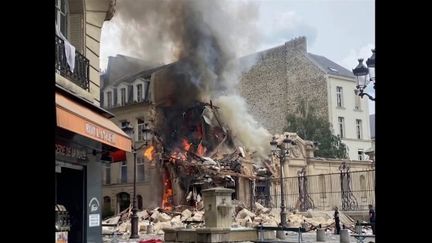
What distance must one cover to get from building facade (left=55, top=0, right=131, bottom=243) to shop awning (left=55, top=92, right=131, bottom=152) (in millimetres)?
12

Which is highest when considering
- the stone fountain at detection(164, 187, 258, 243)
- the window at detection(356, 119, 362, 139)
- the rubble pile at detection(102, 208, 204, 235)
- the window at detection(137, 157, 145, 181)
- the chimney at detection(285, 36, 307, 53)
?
the chimney at detection(285, 36, 307, 53)

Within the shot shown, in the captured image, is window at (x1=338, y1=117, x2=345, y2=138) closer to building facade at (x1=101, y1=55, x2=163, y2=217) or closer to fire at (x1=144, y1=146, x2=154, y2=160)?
building facade at (x1=101, y1=55, x2=163, y2=217)

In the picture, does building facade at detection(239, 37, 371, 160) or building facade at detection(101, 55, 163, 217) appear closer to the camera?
building facade at detection(101, 55, 163, 217)

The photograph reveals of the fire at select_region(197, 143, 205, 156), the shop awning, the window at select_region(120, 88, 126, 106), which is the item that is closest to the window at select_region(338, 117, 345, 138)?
the fire at select_region(197, 143, 205, 156)

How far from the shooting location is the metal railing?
26188 millimetres

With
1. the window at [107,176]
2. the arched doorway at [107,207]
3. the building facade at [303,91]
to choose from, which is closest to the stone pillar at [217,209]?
the arched doorway at [107,207]

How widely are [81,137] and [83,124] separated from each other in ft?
2.55

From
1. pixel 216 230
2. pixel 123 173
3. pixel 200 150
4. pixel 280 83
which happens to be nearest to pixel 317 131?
pixel 280 83

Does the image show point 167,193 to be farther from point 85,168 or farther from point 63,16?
point 63,16

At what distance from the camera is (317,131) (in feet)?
117

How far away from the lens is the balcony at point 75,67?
6.86 meters
